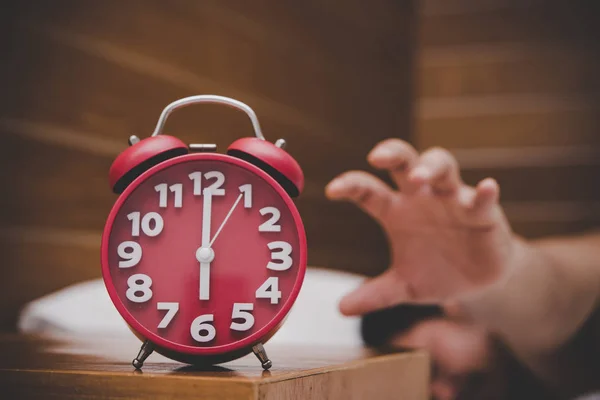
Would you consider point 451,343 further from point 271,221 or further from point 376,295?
point 271,221

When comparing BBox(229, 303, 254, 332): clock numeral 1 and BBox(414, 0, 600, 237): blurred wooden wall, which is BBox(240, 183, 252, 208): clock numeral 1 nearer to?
BBox(229, 303, 254, 332): clock numeral 1

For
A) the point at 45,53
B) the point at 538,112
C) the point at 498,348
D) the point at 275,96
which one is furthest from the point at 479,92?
the point at 45,53

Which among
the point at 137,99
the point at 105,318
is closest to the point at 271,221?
the point at 105,318

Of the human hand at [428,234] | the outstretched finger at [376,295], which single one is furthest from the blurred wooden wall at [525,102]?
the outstretched finger at [376,295]

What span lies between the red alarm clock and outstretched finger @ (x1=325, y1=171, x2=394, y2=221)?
410 millimetres

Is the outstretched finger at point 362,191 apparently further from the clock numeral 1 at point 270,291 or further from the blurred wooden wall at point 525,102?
the blurred wooden wall at point 525,102

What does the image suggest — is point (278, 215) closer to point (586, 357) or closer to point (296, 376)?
point (296, 376)

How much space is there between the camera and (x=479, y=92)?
3398 mm

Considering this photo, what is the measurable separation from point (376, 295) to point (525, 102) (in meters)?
2.35

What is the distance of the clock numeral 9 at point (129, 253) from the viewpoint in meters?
0.67

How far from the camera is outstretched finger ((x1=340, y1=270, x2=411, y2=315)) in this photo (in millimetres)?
1181

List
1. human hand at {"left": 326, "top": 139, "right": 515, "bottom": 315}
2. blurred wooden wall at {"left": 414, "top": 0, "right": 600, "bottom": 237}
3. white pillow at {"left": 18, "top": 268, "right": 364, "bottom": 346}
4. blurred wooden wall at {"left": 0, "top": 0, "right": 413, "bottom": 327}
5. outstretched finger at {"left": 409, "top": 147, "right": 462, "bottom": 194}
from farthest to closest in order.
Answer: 1. blurred wooden wall at {"left": 414, "top": 0, "right": 600, "bottom": 237}
2. blurred wooden wall at {"left": 0, "top": 0, "right": 413, "bottom": 327}
3. white pillow at {"left": 18, "top": 268, "right": 364, "bottom": 346}
4. human hand at {"left": 326, "top": 139, "right": 515, "bottom": 315}
5. outstretched finger at {"left": 409, "top": 147, "right": 462, "bottom": 194}

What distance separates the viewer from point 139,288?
662 millimetres

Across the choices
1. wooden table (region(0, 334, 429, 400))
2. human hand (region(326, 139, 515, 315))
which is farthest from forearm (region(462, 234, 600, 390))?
wooden table (region(0, 334, 429, 400))
